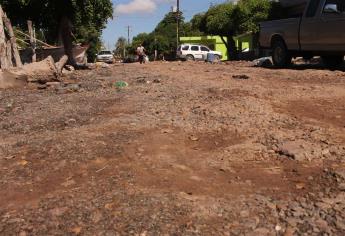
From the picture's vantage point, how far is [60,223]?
3.64 metres

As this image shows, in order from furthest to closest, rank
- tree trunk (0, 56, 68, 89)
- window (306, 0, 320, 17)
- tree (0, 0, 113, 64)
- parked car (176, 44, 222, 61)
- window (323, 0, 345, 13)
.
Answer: parked car (176, 44, 222, 61), tree (0, 0, 113, 64), window (306, 0, 320, 17), tree trunk (0, 56, 68, 89), window (323, 0, 345, 13)

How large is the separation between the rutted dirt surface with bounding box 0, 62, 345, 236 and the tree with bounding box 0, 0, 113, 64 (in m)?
15.6

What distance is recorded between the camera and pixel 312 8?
12.5 m

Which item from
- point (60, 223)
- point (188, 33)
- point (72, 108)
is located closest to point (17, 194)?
point (60, 223)

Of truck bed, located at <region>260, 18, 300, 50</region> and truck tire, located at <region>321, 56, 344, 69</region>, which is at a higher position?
truck bed, located at <region>260, 18, 300, 50</region>

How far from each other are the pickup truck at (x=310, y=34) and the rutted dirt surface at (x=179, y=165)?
155 inches

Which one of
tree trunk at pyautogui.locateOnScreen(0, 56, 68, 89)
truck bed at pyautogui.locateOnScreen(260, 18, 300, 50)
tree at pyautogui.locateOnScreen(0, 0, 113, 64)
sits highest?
tree at pyautogui.locateOnScreen(0, 0, 113, 64)

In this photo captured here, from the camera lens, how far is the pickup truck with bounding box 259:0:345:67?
11.7 m

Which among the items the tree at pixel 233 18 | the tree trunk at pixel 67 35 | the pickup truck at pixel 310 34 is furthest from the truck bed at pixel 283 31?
the tree at pixel 233 18

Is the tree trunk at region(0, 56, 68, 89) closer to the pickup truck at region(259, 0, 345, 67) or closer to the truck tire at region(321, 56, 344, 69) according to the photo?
the pickup truck at region(259, 0, 345, 67)

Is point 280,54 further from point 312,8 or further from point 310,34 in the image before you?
point 312,8

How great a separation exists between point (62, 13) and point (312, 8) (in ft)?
47.0

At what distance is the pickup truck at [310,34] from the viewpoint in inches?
461

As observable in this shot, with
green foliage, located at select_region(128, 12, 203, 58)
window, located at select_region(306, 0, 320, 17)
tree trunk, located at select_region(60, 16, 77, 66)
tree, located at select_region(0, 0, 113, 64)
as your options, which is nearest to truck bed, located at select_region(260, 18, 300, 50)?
window, located at select_region(306, 0, 320, 17)
